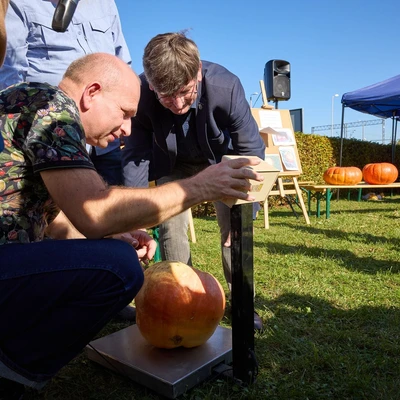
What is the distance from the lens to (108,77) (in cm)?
156

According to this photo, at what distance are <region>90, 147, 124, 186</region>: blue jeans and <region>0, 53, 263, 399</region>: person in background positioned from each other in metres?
1.15

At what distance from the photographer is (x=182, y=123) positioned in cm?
246

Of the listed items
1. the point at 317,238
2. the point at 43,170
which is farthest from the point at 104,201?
the point at 317,238

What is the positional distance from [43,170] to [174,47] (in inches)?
41.0

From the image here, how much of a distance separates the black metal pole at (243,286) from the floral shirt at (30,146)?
0.59 meters

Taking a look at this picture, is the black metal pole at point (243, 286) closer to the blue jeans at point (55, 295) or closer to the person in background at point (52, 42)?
the blue jeans at point (55, 295)

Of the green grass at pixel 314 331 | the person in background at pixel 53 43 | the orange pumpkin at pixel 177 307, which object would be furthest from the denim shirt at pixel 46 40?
the green grass at pixel 314 331

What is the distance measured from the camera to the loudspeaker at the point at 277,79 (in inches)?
336

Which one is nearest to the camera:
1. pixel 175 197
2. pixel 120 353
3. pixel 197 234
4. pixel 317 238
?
pixel 175 197

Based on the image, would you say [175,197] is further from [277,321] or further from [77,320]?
[277,321]

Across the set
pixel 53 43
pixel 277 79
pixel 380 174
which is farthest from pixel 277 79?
pixel 53 43

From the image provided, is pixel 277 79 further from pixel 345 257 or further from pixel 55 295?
pixel 55 295

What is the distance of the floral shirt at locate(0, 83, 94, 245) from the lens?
A: 1338 millimetres

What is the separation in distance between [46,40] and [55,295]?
1.64 meters
